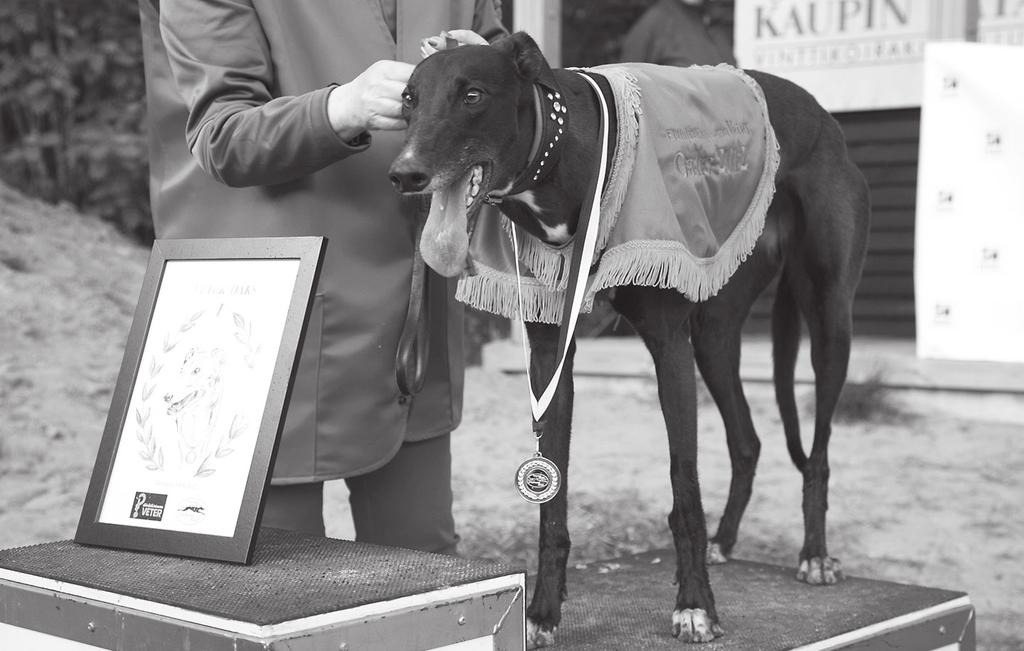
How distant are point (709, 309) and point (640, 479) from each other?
7.37 ft

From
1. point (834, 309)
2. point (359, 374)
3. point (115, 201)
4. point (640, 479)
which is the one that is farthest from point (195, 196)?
point (115, 201)

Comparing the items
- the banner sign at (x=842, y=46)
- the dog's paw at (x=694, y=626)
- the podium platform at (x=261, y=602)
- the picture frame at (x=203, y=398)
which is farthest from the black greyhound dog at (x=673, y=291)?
the banner sign at (x=842, y=46)

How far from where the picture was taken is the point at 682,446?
6.70ft

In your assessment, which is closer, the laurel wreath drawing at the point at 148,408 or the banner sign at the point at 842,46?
the laurel wreath drawing at the point at 148,408

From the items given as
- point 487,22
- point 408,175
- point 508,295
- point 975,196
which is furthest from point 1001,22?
point 408,175

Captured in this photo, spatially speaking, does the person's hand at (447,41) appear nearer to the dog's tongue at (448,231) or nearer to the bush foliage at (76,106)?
the dog's tongue at (448,231)

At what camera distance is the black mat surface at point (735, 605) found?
2083 mm

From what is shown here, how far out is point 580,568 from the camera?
8.99 ft

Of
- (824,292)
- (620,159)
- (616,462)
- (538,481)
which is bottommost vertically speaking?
(616,462)

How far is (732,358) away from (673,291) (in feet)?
2.13

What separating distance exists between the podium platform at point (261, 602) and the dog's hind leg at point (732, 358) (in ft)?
3.21

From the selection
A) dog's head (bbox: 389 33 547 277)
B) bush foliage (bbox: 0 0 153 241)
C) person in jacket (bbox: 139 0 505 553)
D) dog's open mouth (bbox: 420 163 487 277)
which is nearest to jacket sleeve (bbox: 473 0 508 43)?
person in jacket (bbox: 139 0 505 553)

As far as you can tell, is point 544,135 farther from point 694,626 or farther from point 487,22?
point 694,626

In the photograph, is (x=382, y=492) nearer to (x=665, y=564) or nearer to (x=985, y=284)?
(x=665, y=564)
